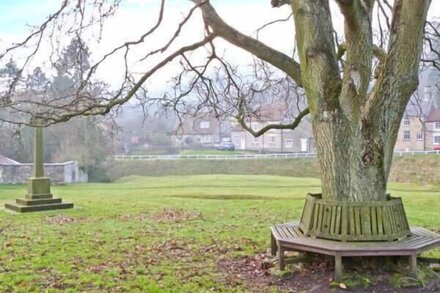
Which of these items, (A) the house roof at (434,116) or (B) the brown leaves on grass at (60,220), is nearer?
(B) the brown leaves on grass at (60,220)

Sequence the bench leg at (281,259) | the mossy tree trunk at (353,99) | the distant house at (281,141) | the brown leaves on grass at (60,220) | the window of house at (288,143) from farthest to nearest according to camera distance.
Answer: the window of house at (288,143) → the distant house at (281,141) → the brown leaves on grass at (60,220) → the bench leg at (281,259) → the mossy tree trunk at (353,99)

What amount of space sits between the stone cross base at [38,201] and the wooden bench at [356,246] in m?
10.1

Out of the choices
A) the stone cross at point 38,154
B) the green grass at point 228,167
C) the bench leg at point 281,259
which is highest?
the stone cross at point 38,154

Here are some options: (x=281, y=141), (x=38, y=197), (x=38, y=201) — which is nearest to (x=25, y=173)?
(x=38, y=197)

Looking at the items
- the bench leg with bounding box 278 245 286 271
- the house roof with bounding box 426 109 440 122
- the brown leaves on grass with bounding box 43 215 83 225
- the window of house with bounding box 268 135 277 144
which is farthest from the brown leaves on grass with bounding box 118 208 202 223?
the house roof with bounding box 426 109 440 122

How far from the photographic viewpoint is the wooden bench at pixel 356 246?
5309 millimetres

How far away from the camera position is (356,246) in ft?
17.9

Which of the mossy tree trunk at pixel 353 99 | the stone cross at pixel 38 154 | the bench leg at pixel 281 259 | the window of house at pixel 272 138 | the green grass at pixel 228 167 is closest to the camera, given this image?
the mossy tree trunk at pixel 353 99

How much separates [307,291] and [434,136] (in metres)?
49.3

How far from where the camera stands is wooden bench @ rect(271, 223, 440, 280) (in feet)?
17.4

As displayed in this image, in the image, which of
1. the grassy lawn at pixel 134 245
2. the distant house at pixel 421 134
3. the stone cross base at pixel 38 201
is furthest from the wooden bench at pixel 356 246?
the distant house at pixel 421 134

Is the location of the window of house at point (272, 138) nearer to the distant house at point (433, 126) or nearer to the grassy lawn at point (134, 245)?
the distant house at point (433, 126)

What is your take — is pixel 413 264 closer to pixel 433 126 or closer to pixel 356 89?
pixel 356 89

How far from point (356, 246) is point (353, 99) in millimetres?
1782
